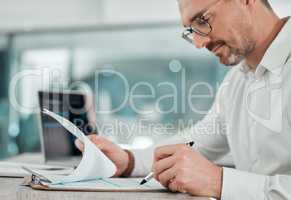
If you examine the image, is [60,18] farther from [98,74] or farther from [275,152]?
[275,152]

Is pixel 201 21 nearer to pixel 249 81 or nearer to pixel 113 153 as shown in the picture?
pixel 249 81

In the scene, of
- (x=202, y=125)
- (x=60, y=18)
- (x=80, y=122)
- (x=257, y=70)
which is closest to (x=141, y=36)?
→ (x=60, y=18)

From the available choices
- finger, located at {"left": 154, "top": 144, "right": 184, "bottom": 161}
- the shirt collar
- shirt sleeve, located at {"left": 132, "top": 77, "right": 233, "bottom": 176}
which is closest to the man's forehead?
the shirt collar

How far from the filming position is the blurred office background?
3465 mm

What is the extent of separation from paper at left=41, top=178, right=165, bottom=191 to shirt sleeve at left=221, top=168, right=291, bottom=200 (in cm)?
15

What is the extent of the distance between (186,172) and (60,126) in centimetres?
86

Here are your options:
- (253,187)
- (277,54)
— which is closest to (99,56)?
(277,54)

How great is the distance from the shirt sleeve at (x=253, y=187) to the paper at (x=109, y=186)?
15 centimetres

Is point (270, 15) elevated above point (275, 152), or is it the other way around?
point (270, 15)

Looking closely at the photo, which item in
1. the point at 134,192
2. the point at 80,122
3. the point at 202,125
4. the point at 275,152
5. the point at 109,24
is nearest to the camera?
the point at 134,192

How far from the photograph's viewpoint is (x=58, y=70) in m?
3.98

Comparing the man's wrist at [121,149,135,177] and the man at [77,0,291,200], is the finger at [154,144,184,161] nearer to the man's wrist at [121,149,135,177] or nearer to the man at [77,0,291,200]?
the man at [77,0,291,200]

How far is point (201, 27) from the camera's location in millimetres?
1308

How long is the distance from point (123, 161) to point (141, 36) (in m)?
2.66
